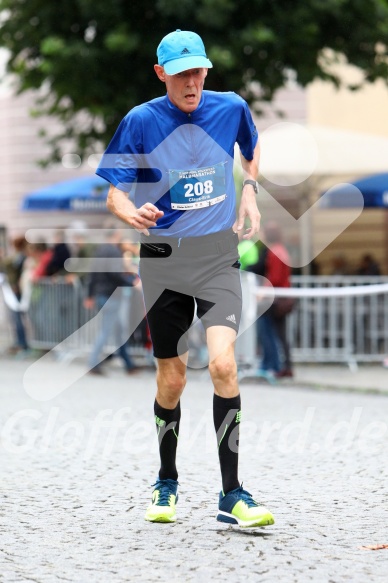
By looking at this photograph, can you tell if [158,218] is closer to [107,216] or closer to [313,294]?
[313,294]

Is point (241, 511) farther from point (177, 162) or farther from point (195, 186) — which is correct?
point (177, 162)

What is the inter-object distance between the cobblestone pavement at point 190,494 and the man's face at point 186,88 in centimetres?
175

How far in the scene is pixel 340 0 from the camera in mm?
14695

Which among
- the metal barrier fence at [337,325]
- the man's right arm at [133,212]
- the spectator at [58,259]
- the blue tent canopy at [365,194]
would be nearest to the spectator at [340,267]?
the blue tent canopy at [365,194]

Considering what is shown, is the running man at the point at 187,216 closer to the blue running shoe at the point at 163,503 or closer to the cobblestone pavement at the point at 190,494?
the blue running shoe at the point at 163,503

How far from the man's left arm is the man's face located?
0.45m

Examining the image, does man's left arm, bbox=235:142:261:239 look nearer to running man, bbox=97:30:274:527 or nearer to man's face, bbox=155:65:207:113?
running man, bbox=97:30:274:527

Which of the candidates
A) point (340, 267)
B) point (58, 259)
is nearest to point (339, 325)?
point (58, 259)

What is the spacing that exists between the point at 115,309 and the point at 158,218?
9.37m

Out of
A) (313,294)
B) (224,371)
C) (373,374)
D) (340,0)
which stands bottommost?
(373,374)

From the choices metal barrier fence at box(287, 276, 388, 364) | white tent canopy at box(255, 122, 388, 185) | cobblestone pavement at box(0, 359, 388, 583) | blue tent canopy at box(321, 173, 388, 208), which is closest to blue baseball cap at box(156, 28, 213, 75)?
cobblestone pavement at box(0, 359, 388, 583)

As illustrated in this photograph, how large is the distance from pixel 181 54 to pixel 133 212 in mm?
672

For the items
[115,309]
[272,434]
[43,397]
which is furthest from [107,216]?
[272,434]

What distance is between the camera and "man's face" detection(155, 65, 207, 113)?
5125 millimetres
